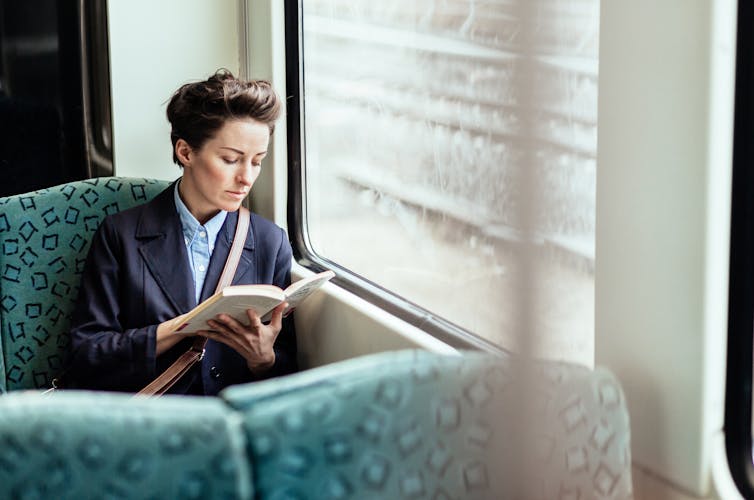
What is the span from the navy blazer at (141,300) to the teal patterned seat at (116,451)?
2.43 feet

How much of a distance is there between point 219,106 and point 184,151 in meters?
0.12

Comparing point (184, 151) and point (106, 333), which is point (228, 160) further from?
point (106, 333)

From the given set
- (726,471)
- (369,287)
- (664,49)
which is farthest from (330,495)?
(369,287)

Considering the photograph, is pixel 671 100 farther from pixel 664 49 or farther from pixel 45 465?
pixel 45 465

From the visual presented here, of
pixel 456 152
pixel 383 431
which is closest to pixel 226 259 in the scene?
pixel 456 152

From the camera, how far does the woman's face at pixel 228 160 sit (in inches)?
64.7

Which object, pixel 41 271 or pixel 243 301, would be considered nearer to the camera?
pixel 243 301

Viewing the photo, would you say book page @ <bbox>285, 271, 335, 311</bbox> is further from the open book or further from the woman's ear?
the woman's ear

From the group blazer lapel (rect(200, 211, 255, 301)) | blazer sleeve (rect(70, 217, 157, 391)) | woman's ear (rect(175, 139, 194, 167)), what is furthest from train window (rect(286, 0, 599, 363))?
blazer sleeve (rect(70, 217, 157, 391))

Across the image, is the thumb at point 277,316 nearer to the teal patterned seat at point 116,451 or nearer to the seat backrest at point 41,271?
the seat backrest at point 41,271

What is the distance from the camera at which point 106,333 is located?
1.63 metres

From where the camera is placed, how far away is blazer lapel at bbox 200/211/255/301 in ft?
5.59

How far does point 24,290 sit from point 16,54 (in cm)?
58

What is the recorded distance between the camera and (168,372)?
5.16ft
